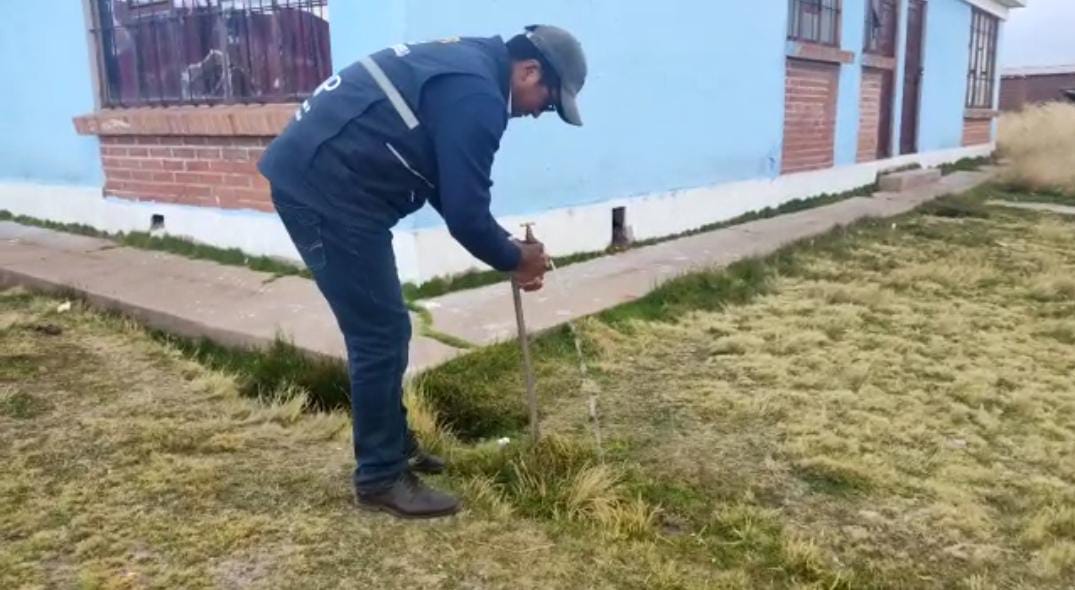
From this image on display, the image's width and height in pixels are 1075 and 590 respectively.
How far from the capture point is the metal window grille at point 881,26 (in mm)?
10766

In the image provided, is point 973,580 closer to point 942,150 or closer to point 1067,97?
point 942,150

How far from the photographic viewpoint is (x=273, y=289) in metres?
5.00

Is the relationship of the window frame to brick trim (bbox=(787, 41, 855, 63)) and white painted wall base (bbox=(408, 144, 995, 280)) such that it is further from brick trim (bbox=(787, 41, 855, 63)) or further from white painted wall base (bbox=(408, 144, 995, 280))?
white painted wall base (bbox=(408, 144, 995, 280))

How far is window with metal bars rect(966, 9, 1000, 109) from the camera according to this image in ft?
47.9

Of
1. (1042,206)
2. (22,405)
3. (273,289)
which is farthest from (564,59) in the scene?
(1042,206)

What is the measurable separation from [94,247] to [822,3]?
7089 millimetres

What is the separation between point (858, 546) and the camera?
259 cm

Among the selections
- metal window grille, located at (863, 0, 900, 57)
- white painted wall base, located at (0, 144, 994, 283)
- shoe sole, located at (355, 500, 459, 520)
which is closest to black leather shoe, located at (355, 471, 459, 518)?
shoe sole, located at (355, 500, 459, 520)

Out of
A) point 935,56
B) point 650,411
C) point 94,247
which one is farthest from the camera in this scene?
point 935,56

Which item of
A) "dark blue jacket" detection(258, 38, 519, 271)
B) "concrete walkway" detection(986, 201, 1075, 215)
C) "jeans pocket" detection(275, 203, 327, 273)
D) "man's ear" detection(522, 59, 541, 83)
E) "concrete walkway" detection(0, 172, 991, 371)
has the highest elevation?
"man's ear" detection(522, 59, 541, 83)

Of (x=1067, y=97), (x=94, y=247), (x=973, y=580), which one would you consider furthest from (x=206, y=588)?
(x=1067, y=97)

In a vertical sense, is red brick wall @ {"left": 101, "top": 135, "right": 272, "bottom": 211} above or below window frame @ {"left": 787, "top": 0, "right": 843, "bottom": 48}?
below

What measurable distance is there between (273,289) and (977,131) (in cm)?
1379

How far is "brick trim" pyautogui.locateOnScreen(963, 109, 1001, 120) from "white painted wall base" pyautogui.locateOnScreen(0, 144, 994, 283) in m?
7.24
